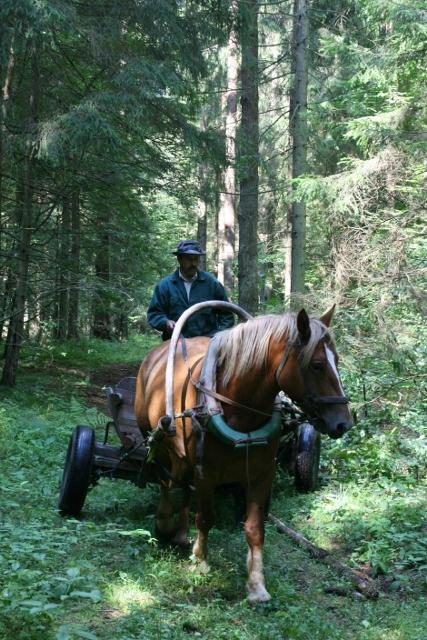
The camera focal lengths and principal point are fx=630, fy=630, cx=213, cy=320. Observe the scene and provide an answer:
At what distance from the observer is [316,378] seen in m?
3.91

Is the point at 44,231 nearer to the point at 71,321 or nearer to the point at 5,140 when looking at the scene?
the point at 5,140

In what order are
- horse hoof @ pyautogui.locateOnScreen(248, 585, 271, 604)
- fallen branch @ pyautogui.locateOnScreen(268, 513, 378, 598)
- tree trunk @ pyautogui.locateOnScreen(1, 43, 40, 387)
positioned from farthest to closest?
tree trunk @ pyautogui.locateOnScreen(1, 43, 40, 387), fallen branch @ pyautogui.locateOnScreen(268, 513, 378, 598), horse hoof @ pyautogui.locateOnScreen(248, 585, 271, 604)

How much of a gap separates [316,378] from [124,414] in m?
3.12

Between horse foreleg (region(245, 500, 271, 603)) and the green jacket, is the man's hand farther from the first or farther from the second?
horse foreleg (region(245, 500, 271, 603))

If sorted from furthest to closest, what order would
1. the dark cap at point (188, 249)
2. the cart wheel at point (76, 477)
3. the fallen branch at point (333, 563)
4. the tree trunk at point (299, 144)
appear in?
the tree trunk at point (299, 144) → the dark cap at point (188, 249) → the cart wheel at point (76, 477) → the fallen branch at point (333, 563)

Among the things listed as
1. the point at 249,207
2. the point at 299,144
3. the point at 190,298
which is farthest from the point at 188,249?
the point at 249,207

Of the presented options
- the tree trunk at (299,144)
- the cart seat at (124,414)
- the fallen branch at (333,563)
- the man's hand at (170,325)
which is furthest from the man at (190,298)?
the tree trunk at (299,144)

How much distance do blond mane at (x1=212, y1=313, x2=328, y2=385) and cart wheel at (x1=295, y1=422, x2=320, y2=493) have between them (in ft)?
6.88

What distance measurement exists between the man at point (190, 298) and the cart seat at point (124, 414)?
85 centimetres

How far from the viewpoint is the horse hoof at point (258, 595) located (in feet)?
13.7

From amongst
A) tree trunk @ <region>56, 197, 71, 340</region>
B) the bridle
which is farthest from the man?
tree trunk @ <region>56, 197, 71, 340</region>

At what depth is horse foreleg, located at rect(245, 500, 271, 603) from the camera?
4211 millimetres

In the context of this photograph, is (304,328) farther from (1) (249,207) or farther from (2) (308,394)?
(1) (249,207)

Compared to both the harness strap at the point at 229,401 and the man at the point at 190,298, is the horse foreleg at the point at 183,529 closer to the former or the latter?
the harness strap at the point at 229,401
